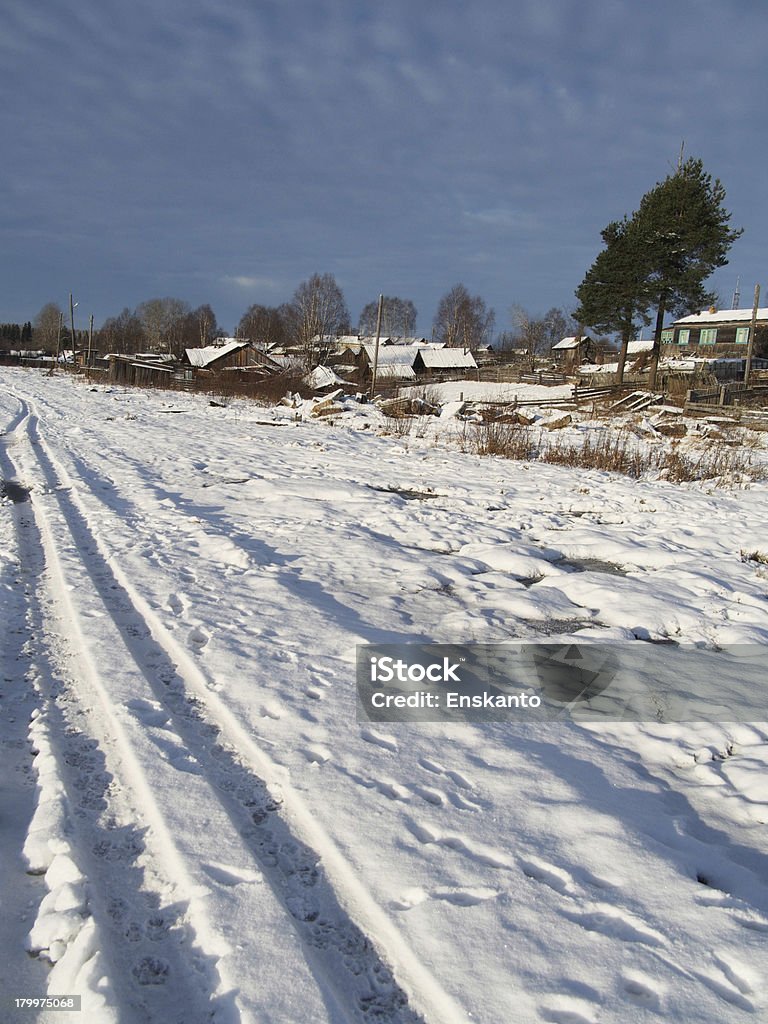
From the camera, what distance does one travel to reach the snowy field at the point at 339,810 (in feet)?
6.46

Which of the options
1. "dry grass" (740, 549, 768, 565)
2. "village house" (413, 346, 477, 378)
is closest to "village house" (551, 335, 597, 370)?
"village house" (413, 346, 477, 378)

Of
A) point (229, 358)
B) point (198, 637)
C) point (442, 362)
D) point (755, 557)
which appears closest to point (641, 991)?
point (198, 637)

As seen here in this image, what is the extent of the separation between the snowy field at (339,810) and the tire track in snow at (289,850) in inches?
0.4

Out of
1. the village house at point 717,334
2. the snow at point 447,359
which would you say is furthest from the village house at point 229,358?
the village house at point 717,334

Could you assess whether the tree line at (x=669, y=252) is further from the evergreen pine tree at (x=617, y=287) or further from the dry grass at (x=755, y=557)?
the dry grass at (x=755, y=557)

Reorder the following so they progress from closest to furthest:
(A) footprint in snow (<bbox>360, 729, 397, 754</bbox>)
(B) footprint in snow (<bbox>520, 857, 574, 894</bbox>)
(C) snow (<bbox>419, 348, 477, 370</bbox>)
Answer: (B) footprint in snow (<bbox>520, 857, 574, 894</bbox>), (A) footprint in snow (<bbox>360, 729, 397, 754</bbox>), (C) snow (<bbox>419, 348, 477, 370</bbox>)

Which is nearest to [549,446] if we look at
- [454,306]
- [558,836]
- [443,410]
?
[443,410]

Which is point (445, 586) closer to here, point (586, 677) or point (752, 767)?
point (586, 677)

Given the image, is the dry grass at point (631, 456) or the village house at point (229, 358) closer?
the dry grass at point (631, 456)

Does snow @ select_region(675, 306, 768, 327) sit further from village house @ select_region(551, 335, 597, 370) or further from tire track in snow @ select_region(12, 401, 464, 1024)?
tire track in snow @ select_region(12, 401, 464, 1024)

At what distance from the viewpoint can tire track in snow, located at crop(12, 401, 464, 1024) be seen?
1972 millimetres

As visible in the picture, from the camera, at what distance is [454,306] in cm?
9862

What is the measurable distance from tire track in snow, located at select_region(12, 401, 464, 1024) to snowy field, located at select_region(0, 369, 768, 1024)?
10mm

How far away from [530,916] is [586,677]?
2.18 meters
